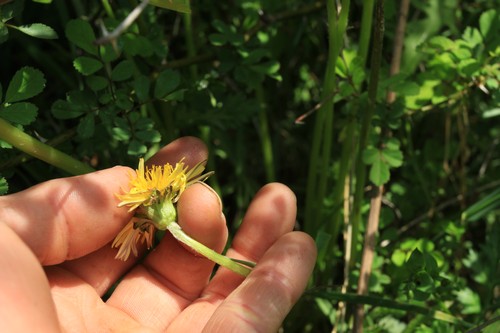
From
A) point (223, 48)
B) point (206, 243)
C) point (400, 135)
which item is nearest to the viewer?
point (206, 243)

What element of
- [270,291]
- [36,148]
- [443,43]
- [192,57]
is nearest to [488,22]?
[443,43]

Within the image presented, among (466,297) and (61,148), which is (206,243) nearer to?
(61,148)

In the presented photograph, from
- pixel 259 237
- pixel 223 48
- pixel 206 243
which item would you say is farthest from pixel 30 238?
pixel 223 48

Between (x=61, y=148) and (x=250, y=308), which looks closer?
(x=250, y=308)

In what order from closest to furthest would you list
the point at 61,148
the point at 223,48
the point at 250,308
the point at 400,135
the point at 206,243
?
the point at 250,308
the point at 206,243
the point at 61,148
the point at 223,48
the point at 400,135

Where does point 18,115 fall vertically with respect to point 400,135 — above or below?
above

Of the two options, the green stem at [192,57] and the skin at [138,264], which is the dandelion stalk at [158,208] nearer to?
the skin at [138,264]

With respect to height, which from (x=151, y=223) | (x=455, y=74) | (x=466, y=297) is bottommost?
(x=466, y=297)

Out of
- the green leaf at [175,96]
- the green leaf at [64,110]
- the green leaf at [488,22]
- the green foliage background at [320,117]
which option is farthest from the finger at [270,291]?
the green leaf at [488,22]
